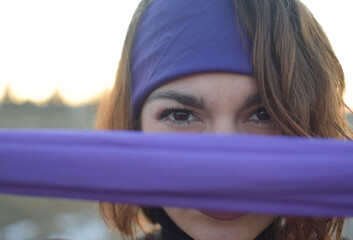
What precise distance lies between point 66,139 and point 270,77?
0.60 m

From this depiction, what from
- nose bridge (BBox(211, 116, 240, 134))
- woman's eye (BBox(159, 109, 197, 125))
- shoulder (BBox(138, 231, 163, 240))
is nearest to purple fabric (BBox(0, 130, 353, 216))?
nose bridge (BBox(211, 116, 240, 134))

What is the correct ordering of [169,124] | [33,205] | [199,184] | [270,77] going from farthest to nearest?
1. [33,205]
2. [169,124]
3. [270,77]
4. [199,184]

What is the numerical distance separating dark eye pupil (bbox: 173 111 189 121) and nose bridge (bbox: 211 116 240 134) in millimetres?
125

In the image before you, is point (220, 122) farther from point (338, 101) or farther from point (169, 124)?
point (338, 101)

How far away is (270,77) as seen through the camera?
86 cm

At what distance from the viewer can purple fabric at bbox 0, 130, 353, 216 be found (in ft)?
1.35

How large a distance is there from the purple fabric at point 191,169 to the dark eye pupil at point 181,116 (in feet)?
1.78

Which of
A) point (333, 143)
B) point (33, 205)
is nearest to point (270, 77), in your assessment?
point (333, 143)

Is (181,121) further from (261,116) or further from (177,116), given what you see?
(261,116)

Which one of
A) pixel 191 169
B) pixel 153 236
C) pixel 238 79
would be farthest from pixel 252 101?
pixel 153 236

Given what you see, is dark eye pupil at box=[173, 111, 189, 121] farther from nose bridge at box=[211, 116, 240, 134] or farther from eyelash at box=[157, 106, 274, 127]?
nose bridge at box=[211, 116, 240, 134]

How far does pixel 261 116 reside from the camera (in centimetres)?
94

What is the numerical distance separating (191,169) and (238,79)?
53 centimetres

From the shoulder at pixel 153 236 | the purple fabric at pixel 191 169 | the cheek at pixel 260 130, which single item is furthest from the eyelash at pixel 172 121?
the shoulder at pixel 153 236
